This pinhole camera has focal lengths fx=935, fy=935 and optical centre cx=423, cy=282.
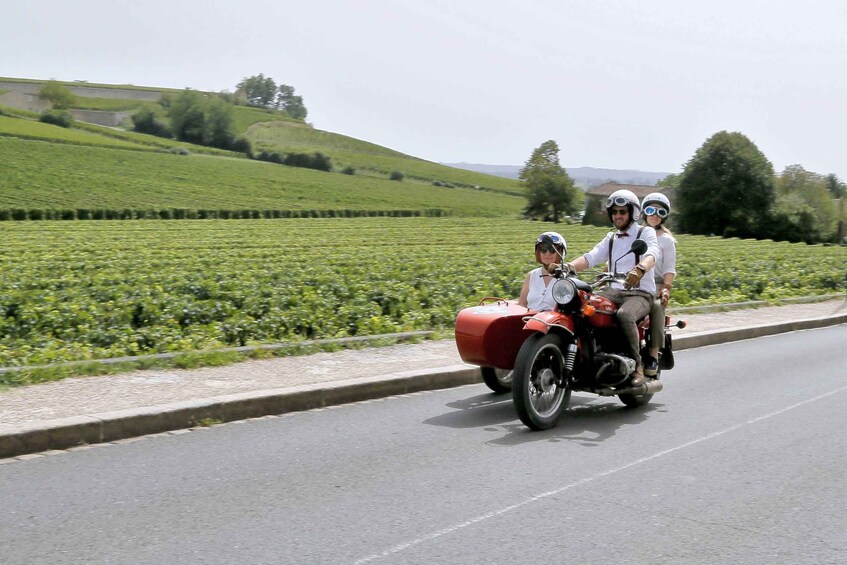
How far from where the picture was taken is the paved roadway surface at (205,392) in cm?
657

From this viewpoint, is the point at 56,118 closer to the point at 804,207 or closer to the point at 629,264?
the point at 804,207

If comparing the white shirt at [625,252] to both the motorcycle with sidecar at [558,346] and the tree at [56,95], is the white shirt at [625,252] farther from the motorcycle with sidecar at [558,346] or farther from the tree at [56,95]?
the tree at [56,95]

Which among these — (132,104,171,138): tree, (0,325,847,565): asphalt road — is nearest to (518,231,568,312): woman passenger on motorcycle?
(0,325,847,565): asphalt road

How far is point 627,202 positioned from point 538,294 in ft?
3.90

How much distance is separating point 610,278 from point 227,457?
3.62 metres

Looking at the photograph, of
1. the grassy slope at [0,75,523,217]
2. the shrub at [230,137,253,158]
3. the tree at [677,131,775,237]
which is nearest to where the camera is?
the grassy slope at [0,75,523,217]

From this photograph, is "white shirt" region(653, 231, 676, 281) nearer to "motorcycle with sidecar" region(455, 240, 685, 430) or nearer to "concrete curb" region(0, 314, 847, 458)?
"motorcycle with sidecar" region(455, 240, 685, 430)

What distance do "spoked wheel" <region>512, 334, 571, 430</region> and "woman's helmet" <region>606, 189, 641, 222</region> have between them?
4.47ft

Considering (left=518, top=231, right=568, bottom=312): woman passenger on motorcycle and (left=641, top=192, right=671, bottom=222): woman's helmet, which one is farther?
(left=641, top=192, right=671, bottom=222): woman's helmet

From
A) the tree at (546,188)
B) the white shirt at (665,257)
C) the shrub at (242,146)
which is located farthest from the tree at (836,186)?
the white shirt at (665,257)

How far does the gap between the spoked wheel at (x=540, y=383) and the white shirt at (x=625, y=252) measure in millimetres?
1094

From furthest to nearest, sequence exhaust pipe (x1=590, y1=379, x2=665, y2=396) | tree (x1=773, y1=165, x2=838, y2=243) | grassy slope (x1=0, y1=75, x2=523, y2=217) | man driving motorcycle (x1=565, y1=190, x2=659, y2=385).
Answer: tree (x1=773, y1=165, x2=838, y2=243) → grassy slope (x1=0, y1=75, x2=523, y2=217) → exhaust pipe (x1=590, y1=379, x2=665, y2=396) → man driving motorcycle (x1=565, y1=190, x2=659, y2=385)

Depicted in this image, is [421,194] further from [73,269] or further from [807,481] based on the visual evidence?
[807,481]

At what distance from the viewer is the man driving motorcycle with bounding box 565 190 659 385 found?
783 cm
